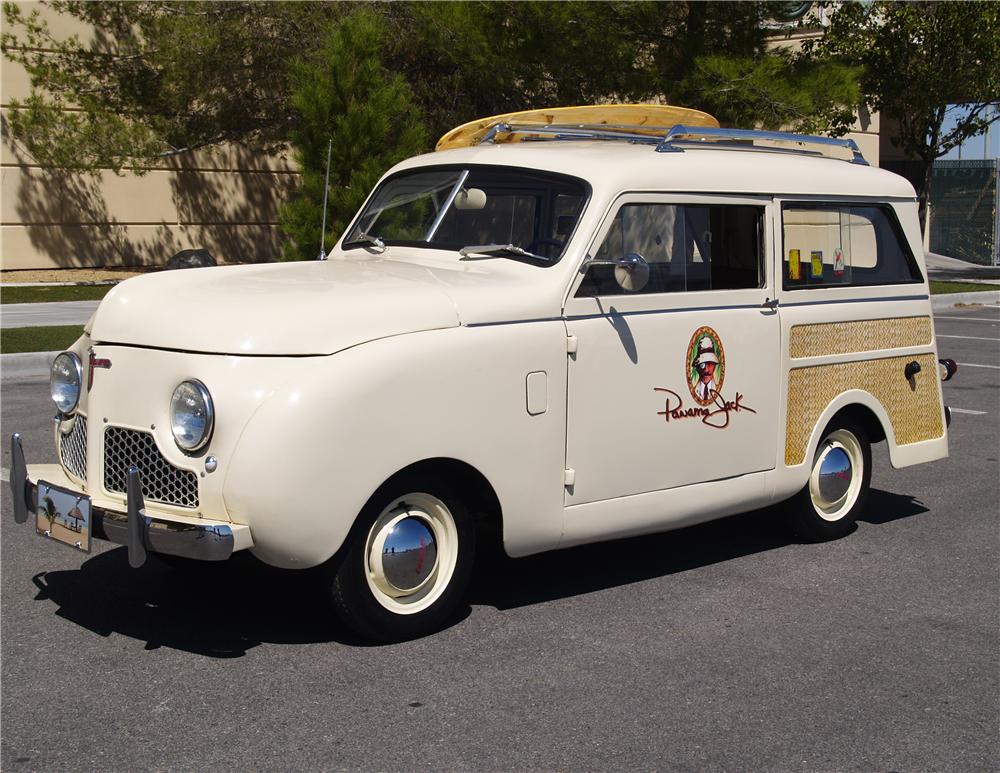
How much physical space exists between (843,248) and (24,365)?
9047mm

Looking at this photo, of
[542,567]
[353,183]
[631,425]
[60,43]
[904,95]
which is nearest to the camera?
[631,425]

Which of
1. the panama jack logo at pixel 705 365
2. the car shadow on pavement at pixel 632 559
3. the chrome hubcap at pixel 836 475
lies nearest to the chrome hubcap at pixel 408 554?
the car shadow on pavement at pixel 632 559

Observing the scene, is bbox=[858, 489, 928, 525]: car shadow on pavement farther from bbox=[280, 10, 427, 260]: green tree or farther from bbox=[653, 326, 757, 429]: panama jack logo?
bbox=[280, 10, 427, 260]: green tree

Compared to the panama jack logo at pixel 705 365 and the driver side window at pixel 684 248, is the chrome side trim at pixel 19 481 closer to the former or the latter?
the driver side window at pixel 684 248

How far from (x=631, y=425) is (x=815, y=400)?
1348mm

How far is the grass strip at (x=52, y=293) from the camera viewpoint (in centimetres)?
1967

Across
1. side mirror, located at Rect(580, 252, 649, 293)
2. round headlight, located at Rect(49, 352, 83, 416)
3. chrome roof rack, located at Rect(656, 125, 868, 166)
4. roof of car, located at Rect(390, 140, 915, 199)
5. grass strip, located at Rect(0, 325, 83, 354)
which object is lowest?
grass strip, located at Rect(0, 325, 83, 354)

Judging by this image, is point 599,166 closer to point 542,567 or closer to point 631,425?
point 631,425

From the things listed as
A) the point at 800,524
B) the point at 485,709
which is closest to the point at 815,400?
the point at 800,524

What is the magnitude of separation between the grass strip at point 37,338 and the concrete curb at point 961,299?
14.2 m

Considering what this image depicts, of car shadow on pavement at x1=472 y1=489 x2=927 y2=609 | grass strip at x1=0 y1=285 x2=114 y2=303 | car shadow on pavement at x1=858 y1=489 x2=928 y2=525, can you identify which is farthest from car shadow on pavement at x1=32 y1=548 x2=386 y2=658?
grass strip at x1=0 y1=285 x2=114 y2=303

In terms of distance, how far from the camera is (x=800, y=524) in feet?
21.5

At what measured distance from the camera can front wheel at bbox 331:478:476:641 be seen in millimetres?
4719

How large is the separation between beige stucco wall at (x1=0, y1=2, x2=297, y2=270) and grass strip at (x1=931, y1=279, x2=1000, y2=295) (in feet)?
44.6
